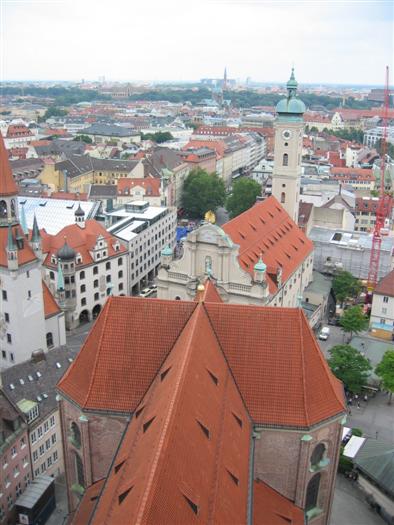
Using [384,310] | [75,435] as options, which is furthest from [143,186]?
[75,435]

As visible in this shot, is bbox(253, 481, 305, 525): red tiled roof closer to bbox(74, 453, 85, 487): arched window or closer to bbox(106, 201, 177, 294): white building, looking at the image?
bbox(74, 453, 85, 487): arched window

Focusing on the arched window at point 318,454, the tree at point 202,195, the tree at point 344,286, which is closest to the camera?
the arched window at point 318,454

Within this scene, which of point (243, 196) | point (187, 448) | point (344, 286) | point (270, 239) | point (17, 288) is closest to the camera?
point (187, 448)

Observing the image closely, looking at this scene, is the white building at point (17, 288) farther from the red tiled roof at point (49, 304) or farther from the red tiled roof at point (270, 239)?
the red tiled roof at point (270, 239)

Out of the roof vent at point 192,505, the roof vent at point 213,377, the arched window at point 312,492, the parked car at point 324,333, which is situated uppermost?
the roof vent at point 213,377

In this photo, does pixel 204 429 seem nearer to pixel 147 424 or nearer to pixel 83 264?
pixel 147 424

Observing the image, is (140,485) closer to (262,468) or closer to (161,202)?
(262,468)

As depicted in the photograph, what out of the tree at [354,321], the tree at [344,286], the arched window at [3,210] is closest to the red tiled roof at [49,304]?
the arched window at [3,210]
